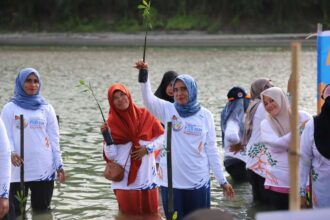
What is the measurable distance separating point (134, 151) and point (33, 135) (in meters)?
1.02

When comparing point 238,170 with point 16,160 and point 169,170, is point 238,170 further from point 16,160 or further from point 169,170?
point 169,170

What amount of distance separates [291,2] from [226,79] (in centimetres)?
3205

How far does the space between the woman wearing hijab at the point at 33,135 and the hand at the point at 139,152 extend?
30.0 inches

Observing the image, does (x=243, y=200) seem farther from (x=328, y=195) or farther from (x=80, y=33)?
(x=80, y=33)

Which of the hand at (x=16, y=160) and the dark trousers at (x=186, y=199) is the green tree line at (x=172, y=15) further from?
the dark trousers at (x=186, y=199)

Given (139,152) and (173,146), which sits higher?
(173,146)

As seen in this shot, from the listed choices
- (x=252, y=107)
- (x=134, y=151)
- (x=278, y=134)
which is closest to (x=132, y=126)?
(x=134, y=151)

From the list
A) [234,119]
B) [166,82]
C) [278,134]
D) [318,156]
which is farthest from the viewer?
[234,119]

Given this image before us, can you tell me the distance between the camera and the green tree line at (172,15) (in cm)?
5456

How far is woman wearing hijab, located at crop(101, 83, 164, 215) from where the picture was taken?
24.9 ft

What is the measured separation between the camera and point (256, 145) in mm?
8320

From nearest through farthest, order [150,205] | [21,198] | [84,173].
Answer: [21,198] < [150,205] < [84,173]

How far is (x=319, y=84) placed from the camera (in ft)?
22.5

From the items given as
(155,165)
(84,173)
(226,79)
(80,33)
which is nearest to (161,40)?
(80,33)
